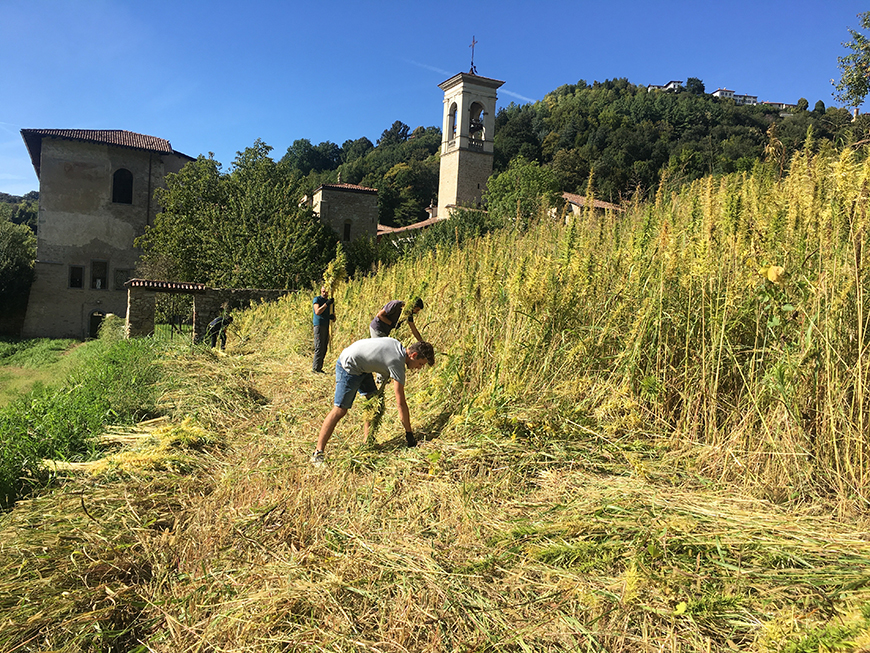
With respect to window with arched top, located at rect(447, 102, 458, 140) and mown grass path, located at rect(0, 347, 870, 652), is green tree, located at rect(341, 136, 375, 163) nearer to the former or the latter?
window with arched top, located at rect(447, 102, 458, 140)

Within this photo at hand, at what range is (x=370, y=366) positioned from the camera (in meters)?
4.18

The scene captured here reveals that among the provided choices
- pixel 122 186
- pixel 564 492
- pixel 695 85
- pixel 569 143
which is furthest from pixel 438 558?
pixel 695 85

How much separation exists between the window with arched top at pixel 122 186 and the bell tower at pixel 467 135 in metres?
22.2

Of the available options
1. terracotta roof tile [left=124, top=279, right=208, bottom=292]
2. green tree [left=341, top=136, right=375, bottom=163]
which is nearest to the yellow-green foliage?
terracotta roof tile [left=124, top=279, right=208, bottom=292]

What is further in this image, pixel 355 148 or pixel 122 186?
pixel 355 148

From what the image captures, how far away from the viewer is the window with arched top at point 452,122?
43469 mm

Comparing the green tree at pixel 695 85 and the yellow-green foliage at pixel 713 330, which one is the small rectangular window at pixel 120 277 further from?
the green tree at pixel 695 85

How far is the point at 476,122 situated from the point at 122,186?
27524 millimetres

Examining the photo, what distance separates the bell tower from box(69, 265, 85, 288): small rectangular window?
82.9 ft

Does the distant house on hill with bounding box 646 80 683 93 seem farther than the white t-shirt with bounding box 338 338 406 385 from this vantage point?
Yes

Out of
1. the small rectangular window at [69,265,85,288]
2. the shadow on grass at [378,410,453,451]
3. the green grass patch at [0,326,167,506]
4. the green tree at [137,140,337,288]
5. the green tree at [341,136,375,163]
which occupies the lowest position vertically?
the green grass patch at [0,326,167,506]

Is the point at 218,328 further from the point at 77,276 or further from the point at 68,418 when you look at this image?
the point at 77,276

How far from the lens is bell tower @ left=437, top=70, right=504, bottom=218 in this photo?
41.5 meters

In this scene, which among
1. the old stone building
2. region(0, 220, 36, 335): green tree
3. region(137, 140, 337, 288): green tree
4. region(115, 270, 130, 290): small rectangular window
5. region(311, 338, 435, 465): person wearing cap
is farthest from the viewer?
region(115, 270, 130, 290): small rectangular window
